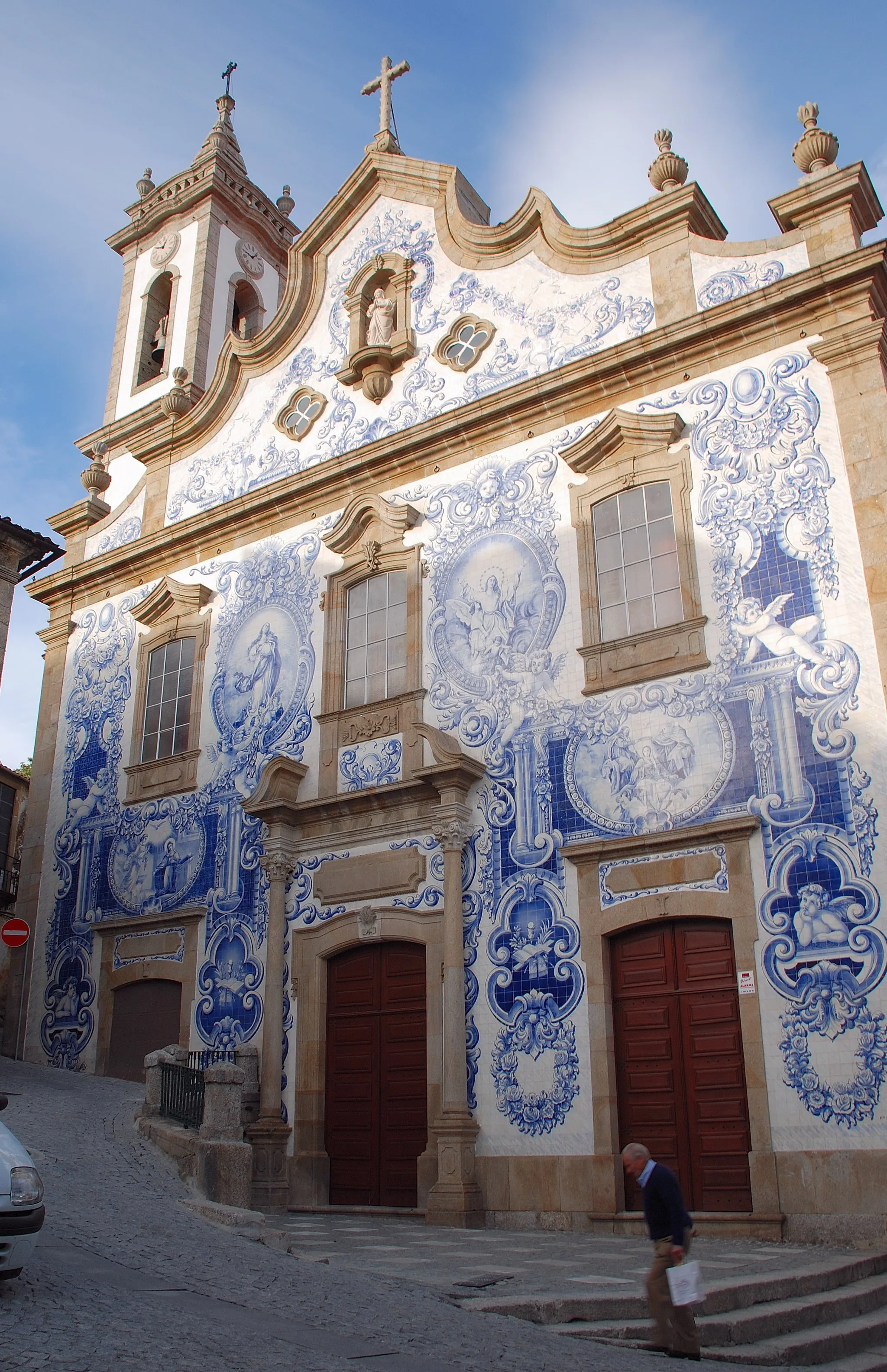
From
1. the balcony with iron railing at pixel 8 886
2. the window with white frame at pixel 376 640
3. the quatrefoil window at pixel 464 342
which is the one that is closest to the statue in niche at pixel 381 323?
the quatrefoil window at pixel 464 342

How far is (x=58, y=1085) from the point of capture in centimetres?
1360

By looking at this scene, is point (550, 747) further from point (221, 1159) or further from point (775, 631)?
point (221, 1159)

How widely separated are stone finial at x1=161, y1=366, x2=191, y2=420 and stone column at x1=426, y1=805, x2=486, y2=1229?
8233mm

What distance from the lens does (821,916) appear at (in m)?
9.84

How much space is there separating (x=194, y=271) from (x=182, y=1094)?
13.9m

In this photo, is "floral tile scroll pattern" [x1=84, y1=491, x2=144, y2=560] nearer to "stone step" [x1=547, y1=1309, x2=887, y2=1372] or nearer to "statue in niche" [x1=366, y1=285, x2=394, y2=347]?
"statue in niche" [x1=366, y1=285, x2=394, y2=347]

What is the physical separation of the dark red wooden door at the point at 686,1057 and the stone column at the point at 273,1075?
12.0 ft

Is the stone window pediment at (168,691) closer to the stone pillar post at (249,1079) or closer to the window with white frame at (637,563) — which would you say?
the stone pillar post at (249,1079)

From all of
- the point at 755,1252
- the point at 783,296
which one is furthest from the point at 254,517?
the point at 755,1252

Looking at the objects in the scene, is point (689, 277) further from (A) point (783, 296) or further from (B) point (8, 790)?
(B) point (8, 790)

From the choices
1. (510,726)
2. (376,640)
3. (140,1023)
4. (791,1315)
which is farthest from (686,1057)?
(140,1023)

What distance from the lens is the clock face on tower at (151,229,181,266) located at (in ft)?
68.8

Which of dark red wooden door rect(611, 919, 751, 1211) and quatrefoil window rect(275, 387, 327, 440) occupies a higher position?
quatrefoil window rect(275, 387, 327, 440)

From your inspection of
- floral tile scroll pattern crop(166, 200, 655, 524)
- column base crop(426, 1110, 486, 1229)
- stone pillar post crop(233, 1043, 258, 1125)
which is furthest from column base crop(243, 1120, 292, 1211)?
floral tile scroll pattern crop(166, 200, 655, 524)
